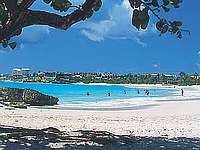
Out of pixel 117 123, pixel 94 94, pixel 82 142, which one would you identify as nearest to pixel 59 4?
pixel 82 142

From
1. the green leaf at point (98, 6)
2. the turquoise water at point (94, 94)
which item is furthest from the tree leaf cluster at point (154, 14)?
the turquoise water at point (94, 94)

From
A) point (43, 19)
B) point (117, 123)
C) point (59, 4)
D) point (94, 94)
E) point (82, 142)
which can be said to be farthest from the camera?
point (94, 94)

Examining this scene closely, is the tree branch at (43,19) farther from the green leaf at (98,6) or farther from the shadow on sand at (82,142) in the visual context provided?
the shadow on sand at (82,142)

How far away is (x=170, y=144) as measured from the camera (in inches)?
421

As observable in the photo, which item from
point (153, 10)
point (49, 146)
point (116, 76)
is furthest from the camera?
point (116, 76)

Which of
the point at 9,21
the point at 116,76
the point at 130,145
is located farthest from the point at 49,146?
the point at 116,76

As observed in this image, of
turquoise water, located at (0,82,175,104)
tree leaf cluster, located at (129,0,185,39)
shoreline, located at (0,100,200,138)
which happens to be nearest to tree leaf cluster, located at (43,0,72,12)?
tree leaf cluster, located at (129,0,185,39)

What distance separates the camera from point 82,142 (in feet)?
34.6

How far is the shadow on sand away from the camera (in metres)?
9.88

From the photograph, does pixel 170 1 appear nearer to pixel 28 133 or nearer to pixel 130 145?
pixel 130 145

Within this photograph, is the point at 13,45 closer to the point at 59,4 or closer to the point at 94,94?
the point at 59,4

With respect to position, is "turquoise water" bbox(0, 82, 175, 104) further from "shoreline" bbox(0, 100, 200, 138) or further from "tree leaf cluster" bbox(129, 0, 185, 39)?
"tree leaf cluster" bbox(129, 0, 185, 39)

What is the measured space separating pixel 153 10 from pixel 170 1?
0.42 m

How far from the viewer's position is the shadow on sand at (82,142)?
32.4 ft
